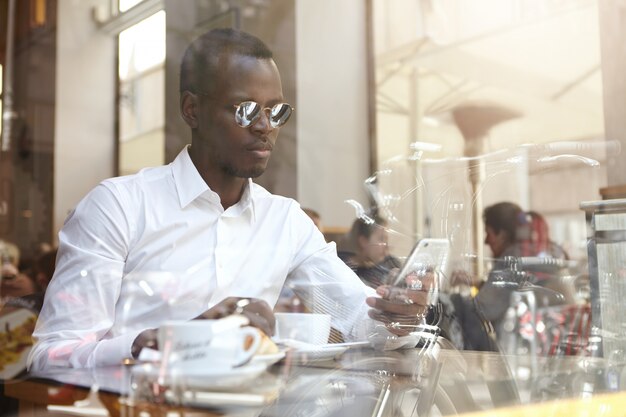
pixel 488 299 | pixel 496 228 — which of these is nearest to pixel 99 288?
pixel 488 299

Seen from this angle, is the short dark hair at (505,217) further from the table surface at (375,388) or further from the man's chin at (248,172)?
the man's chin at (248,172)

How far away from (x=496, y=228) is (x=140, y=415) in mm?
753

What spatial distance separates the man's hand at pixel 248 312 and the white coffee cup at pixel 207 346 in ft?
0.13

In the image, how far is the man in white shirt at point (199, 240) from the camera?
0.68 meters

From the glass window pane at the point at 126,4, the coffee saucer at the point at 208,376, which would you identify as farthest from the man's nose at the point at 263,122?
the glass window pane at the point at 126,4

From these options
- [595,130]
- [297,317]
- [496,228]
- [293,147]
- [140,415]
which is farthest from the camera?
[595,130]

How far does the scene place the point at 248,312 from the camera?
0.58m

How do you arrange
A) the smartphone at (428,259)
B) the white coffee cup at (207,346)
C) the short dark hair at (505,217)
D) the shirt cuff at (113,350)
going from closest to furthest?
the white coffee cup at (207,346), the shirt cuff at (113,350), the smartphone at (428,259), the short dark hair at (505,217)

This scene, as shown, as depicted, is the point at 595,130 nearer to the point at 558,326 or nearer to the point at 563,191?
the point at 563,191

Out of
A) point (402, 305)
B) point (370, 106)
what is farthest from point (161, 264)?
point (370, 106)

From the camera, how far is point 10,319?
1.04 m

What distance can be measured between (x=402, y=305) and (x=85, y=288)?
0.32 meters

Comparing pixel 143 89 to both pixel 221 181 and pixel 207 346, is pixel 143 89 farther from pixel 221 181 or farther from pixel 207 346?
pixel 207 346

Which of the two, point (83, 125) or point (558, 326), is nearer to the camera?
point (558, 326)
